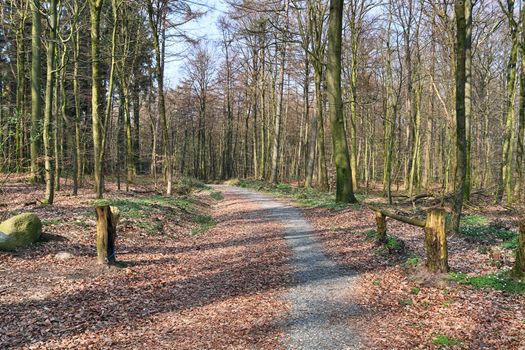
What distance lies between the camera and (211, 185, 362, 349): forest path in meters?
5.43

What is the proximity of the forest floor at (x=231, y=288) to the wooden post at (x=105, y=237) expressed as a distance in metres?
0.26

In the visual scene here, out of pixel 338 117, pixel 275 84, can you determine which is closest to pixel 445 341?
pixel 338 117

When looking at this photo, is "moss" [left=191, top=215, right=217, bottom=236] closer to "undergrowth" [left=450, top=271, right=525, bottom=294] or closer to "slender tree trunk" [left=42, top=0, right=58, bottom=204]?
"slender tree trunk" [left=42, top=0, right=58, bottom=204]

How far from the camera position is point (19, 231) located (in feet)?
29.2

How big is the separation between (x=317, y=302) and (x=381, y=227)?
374 cm

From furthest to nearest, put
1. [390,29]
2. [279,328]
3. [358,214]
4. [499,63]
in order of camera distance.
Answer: [499,63]
[390,29]
[358,214]
[279,328]

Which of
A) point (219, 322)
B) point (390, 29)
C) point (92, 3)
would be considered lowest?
point (219, 322)

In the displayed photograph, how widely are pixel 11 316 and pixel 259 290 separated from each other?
4028 millimetres

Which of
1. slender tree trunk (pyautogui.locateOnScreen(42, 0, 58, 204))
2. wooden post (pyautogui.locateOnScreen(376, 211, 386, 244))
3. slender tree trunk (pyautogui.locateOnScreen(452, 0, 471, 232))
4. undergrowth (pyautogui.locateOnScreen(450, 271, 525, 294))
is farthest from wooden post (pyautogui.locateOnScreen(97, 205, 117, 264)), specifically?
slender tree trunk (pyautogui.locateOnScreen(452, 0, 471, 232))

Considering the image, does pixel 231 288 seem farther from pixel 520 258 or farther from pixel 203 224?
pixel 203 224

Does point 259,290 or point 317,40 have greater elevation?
point 317,40

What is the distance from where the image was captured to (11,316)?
19.5 feet

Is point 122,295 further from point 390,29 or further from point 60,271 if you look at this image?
point 390,29

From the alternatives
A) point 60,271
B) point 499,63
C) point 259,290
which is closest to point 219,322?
point 259,290
